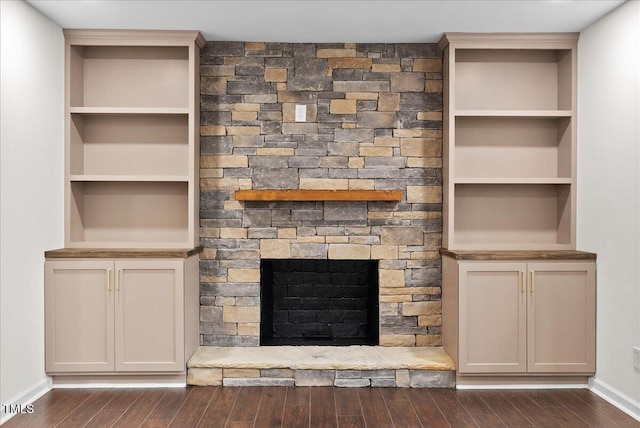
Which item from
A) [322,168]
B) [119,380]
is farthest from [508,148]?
[119,380]

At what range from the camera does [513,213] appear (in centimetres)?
448

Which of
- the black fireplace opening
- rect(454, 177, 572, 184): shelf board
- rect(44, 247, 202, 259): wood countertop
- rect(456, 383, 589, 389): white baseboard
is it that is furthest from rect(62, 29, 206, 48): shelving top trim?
rect(456, 383, 589, 389): white baseboard

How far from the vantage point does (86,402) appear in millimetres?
3656

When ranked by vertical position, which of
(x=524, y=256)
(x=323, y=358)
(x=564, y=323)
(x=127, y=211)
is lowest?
(x=323, y=358)

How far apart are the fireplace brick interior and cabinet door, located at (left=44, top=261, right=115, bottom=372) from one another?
2.55ft

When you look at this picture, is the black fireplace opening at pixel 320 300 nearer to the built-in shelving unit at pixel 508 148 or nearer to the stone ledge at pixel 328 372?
the stone ledge at pixel 328 372

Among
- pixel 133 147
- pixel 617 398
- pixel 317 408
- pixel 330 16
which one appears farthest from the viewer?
pixel 133 147

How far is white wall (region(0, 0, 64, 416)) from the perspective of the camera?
340 centimetres

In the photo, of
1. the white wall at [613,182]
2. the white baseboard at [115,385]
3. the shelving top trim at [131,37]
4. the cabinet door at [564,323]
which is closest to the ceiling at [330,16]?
the shelving top trim at [131,37]

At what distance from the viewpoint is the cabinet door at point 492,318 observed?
155 inches

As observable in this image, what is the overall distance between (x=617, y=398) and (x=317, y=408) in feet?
6.02

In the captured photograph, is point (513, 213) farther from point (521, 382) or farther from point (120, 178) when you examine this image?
point (120, 178)

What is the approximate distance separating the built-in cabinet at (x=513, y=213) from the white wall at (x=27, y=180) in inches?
106

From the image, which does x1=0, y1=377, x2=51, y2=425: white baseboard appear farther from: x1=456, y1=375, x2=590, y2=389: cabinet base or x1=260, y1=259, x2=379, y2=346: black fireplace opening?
x1=456, y1=375, x2=590, y2=389: cabinet base
